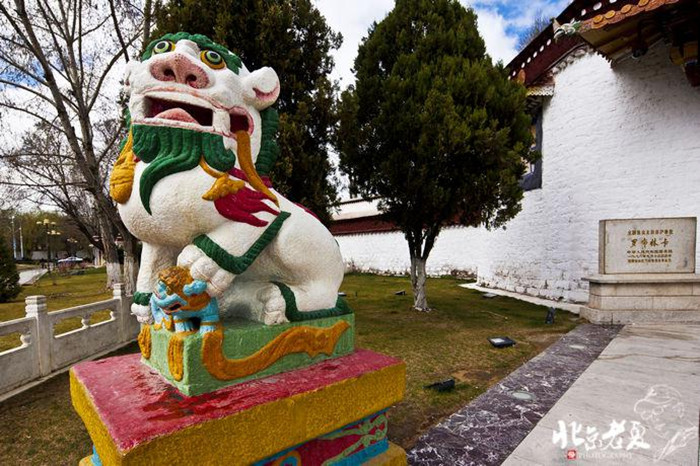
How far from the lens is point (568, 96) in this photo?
30.3ft

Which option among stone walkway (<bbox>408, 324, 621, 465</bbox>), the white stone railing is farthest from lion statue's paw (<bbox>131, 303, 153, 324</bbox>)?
the white stone railing

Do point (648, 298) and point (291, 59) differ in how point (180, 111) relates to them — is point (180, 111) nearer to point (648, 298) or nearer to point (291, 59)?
point (291, 59)

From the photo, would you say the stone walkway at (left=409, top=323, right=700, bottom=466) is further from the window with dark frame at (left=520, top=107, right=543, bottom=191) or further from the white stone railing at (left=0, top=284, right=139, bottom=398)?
the window with dark frame at (left=520, top=107, right=543, bottom=191)

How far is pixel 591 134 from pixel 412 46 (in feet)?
15.6

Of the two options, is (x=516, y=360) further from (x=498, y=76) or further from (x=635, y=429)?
(x=498, y=76)

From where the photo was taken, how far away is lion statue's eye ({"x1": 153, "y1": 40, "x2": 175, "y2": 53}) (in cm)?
190

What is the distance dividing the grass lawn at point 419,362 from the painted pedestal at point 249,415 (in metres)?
0.90

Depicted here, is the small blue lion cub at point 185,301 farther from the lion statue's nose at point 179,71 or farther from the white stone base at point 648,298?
the white stone base at point 648,298

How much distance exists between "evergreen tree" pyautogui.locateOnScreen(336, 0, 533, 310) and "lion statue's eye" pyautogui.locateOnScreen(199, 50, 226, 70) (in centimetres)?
466

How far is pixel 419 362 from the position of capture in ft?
15.2

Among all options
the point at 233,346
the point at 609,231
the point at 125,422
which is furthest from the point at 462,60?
the point at 125,422

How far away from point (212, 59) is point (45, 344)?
4.36 m

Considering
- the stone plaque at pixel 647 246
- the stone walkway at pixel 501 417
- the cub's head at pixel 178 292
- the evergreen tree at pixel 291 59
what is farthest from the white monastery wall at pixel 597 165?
the cub's head at pixel 178 292

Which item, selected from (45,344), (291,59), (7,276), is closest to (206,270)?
(45,344)
